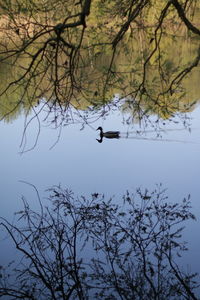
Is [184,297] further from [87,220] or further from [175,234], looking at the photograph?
[87,220]

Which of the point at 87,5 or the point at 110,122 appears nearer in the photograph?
the point at 87,5

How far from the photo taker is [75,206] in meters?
3.54

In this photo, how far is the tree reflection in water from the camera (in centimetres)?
272

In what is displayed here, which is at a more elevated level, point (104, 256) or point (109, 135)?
point (109, 135)

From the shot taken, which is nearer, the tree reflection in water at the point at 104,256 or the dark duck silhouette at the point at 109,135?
the tree reflection in water at the point at 104,256

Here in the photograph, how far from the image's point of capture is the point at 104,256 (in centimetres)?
328

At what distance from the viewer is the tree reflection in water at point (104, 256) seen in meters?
2.72

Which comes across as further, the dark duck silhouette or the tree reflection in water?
the dark duck silhouette

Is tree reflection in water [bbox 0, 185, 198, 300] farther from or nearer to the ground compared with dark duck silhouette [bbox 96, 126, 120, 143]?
nearer to the ground

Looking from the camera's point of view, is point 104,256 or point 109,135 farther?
point 109,135

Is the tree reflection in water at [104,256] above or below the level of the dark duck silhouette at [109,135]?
below

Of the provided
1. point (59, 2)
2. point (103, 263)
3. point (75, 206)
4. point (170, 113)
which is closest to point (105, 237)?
point (103, 263)

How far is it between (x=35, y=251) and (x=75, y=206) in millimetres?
562

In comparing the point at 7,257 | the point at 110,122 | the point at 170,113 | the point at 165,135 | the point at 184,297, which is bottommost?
the point at 184,297
